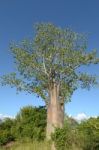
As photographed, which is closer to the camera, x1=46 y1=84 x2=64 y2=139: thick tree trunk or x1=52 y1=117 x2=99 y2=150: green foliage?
x1=52 y1=117 x2=99 y2=150: green foliage

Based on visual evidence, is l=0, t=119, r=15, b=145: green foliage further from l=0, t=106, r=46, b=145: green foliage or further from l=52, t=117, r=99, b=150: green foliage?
l=52, t=117, r=99, b=150: green foliage

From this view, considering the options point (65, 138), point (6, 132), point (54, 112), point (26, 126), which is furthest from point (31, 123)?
point (65, 138)

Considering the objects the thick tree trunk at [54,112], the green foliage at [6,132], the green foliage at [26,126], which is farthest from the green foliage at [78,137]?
the green foliage at [6,132]

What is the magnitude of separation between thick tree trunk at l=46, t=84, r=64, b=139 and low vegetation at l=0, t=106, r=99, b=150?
614 mm

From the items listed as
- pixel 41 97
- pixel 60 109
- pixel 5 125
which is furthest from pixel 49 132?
pixel 5 125


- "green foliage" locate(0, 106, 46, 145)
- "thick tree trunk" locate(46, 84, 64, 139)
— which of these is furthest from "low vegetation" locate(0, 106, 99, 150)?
"thick tree trunk" locate(46, 84, 64, 139)

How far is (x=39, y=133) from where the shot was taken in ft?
95.1

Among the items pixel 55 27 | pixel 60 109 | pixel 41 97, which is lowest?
pixel 60 109

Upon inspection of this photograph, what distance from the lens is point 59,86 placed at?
2636cm

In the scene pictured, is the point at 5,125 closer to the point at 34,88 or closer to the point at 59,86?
the point at 34,88

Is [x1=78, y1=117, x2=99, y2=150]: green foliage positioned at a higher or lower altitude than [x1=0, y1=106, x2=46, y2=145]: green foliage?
lower

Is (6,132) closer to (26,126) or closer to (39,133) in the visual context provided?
(26,126)

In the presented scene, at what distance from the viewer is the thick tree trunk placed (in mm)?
25078

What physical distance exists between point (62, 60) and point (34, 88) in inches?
133
